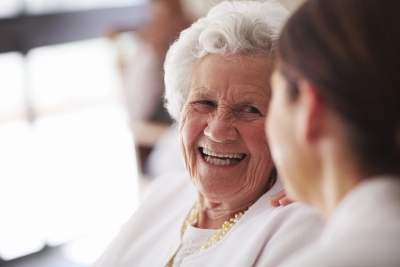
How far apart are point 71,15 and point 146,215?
232 cm

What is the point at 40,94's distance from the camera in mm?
3625

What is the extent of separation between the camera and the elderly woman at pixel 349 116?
0.76 m

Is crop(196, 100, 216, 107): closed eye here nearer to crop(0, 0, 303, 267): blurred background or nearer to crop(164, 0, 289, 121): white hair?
crop(164, 0, 289, 121): white hair

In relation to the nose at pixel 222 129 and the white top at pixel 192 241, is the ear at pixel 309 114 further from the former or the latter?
the white top at pixel 192 241

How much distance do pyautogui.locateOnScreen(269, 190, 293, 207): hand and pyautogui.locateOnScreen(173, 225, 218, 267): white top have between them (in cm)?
24

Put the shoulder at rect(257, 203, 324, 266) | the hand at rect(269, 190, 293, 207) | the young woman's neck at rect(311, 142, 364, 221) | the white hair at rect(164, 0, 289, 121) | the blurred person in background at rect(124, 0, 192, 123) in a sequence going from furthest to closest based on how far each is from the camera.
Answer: the blurred person in background at rect(124, 0, 192, 123) → the white hair at rect(164, 0, 289, 121) → the hand at rect(269, 190, 293, 207) → the shoulder at rect(257, 203, 324, 266) → the young woman's neck at rect(311, 142, 364, 221)

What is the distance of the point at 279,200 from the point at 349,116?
0.62 m

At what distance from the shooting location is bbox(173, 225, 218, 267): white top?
5.08 ft

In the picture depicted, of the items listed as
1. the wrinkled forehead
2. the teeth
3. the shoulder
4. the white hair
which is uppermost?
the white hair

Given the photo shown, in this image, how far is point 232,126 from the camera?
148 centimetres

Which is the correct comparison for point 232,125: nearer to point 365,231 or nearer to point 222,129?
point 222,129

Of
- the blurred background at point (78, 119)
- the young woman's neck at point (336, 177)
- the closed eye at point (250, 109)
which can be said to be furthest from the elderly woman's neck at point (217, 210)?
the blurred background at point (78, 119)

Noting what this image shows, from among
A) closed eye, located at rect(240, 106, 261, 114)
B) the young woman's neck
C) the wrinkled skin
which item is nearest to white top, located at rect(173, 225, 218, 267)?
the wrinkled skin

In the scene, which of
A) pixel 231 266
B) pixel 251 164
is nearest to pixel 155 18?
pixel 251 164
